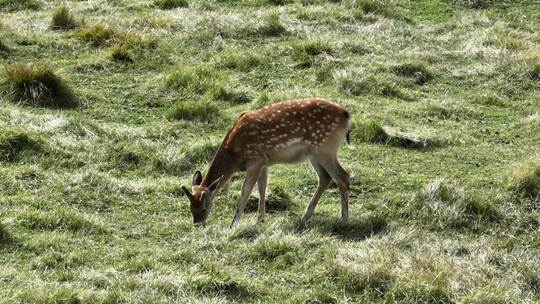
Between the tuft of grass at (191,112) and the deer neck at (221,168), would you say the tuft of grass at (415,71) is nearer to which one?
the tuft of grass at (191,112)

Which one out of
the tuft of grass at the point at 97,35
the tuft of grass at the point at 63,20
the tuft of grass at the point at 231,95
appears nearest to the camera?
the tuft of grass at the point at 231,95

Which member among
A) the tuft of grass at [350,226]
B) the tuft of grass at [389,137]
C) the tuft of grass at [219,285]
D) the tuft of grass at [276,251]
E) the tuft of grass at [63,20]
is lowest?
the tuft of grass at [63,20]

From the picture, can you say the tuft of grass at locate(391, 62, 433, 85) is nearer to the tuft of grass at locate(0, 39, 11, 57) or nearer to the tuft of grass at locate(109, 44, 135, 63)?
the tuft of grass at locate(109, 44, 135, 63)

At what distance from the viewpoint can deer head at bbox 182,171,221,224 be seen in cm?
997

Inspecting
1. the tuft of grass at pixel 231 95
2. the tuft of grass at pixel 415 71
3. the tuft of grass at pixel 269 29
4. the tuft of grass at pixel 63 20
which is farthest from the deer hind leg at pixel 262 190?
the tuft of grass at pixel 63 20

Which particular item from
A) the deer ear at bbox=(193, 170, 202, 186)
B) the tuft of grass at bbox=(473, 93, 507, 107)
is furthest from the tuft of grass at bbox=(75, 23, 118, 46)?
the deer ear at bbox=(193, 170, 202, 186)

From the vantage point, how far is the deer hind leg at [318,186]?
10297 mm

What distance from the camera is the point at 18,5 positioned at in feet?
61.8

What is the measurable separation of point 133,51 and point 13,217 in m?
6.44

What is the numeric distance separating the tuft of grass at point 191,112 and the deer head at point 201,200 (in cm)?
324

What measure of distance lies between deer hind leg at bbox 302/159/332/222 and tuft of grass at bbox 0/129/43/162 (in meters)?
3.57

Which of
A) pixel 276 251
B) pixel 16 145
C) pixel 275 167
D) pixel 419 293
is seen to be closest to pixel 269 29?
pixel 275 167

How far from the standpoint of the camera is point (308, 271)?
28.5ft

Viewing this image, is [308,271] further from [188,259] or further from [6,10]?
[6,10]
